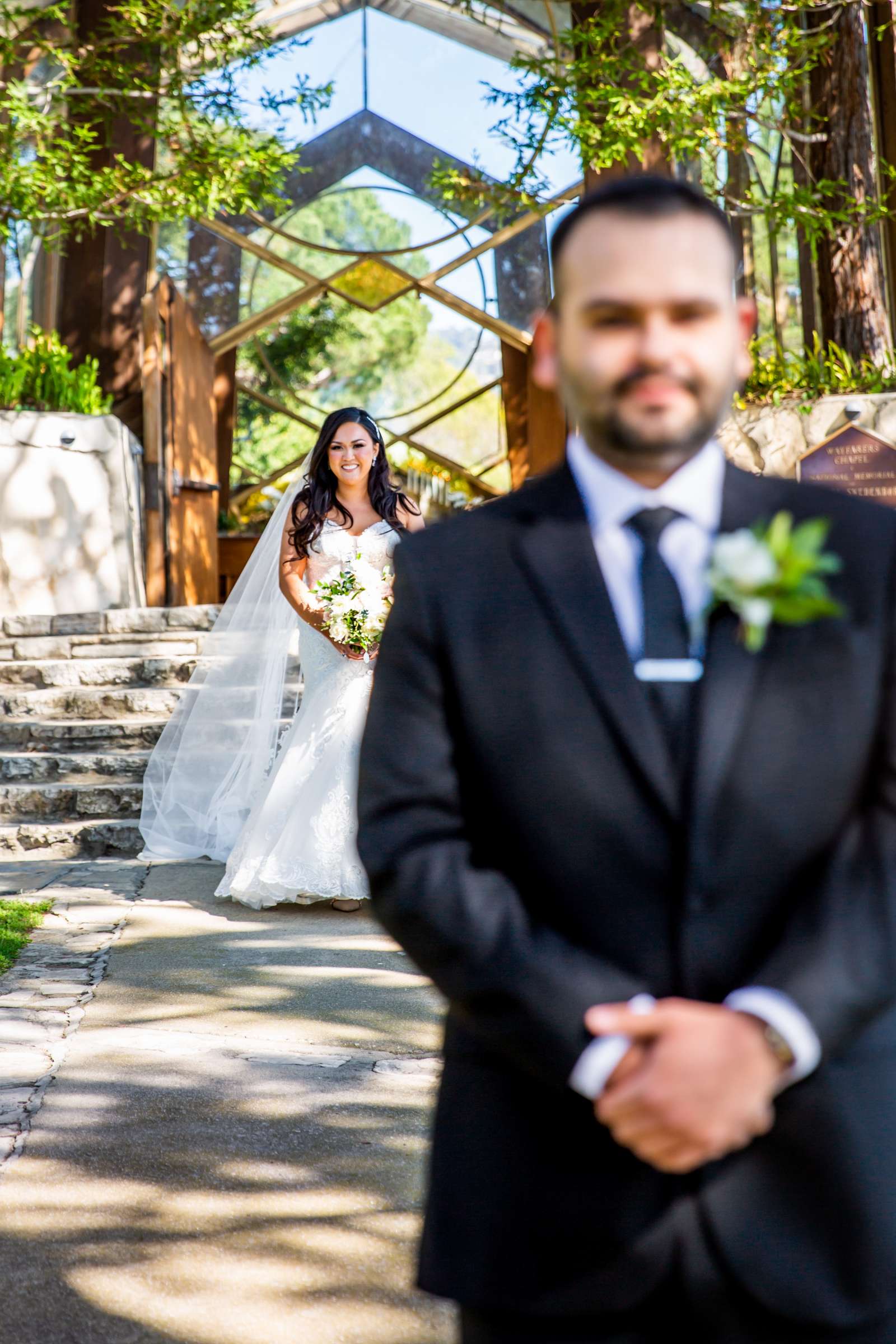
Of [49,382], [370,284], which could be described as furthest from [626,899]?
[370,284]

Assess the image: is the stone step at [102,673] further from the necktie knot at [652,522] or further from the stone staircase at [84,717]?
the necktie knot at [652,522]

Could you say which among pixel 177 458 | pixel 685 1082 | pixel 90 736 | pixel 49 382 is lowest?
pixel 90 736

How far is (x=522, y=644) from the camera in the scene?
50.0 inches

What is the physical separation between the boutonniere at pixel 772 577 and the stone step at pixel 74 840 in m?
6.13

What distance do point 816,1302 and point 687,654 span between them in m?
0.60

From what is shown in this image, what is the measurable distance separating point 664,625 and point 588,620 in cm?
7

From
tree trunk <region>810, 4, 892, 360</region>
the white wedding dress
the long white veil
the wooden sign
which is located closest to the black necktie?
the white wedding dress

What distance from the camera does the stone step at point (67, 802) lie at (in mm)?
7234

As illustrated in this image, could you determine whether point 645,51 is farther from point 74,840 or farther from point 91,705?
point 74,840

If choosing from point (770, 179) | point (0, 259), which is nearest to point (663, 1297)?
point (0, 259)

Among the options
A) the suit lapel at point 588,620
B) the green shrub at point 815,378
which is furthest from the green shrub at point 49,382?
the suit lapel at point 588,620

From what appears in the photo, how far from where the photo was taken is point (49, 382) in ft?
35.6

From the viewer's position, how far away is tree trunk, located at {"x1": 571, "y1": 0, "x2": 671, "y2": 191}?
8633 mm

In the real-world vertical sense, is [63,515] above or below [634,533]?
above
